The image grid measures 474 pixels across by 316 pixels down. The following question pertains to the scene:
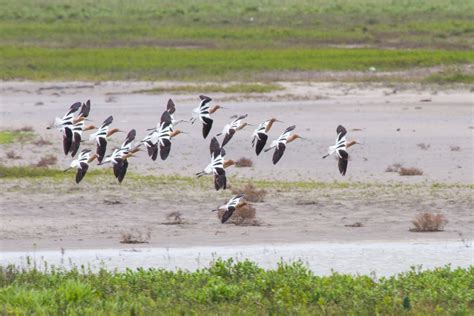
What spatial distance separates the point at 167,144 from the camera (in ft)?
29.7

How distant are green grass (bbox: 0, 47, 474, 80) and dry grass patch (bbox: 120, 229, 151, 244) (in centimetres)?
2425

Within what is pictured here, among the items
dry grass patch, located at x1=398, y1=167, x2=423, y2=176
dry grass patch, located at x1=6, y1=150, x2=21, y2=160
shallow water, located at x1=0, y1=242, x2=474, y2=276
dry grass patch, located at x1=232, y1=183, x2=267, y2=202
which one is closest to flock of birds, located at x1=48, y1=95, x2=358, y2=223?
shallow water, located at x1=0, y1=242, x2=474, y2=276

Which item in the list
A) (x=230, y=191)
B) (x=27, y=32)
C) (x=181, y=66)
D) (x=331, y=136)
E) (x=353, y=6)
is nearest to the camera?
(x=230, y=191)

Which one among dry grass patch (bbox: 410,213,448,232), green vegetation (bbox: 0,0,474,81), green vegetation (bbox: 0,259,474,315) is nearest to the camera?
green vegetation (bbox: 0,259,474,315)

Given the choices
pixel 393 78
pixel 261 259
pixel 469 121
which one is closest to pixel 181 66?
pixel 393 78

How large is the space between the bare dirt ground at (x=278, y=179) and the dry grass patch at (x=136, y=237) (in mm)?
82

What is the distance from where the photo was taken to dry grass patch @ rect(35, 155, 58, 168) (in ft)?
83.0

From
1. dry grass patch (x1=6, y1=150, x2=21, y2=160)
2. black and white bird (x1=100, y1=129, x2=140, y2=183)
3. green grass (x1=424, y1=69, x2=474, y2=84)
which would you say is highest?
black and white bird (x1=100, y1=129, x2=140, y2=183)

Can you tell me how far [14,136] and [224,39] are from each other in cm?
2828

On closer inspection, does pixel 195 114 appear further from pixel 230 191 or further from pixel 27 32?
pixel 27 32

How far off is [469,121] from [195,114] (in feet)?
76.5

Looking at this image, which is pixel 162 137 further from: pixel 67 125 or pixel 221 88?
pixel 221 88

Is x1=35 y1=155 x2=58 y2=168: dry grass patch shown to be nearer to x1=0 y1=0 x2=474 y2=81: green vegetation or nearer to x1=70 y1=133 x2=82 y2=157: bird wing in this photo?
x1=0 y1=0 x2=474 y2=81: green vegetation

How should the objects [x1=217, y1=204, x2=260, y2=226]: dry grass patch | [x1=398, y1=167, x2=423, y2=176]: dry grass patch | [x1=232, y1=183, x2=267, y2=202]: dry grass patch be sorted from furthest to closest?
[x1=398, y1=167, x2=423, y2=176]: dry grass patch, [x1=232, y1=183, x2=267, y2=202]: dry grass patch, [x1=217, y1=204, x2=260, y2=226]: dry grass patch
